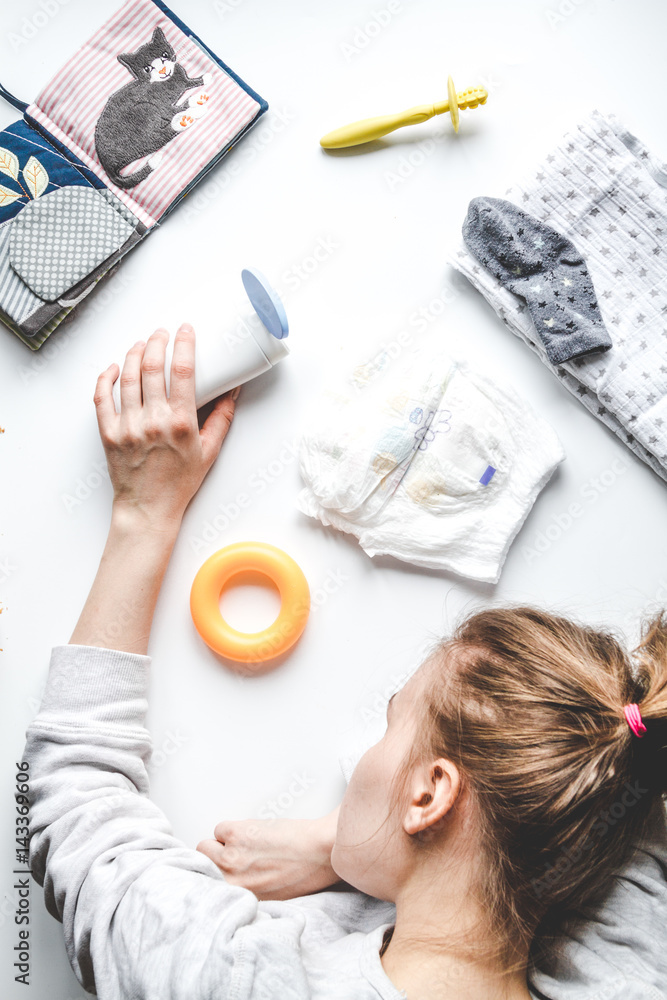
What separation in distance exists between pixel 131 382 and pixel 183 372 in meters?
0.07

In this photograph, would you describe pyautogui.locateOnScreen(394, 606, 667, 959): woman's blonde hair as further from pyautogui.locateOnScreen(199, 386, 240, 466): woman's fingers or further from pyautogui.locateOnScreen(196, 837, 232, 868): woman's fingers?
pyautogui.locateOnScreen(199, 386, 240, 466): woman's fingers

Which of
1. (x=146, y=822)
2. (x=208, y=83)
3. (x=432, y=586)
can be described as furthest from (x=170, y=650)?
(x=208, y=83)

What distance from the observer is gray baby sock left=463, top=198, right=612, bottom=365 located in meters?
0.83

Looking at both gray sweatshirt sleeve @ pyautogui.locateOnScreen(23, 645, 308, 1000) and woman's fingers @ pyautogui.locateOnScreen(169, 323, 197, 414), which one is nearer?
gray sweatshirt sleeve @ pyautogui.locateOnScreen(23, 645, 308, 1000)

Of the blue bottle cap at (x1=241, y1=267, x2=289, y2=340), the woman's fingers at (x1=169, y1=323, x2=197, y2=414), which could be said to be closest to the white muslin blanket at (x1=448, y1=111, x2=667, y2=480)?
the blue bottle cap at (x1=241, y1=267, x2=289, y2=340)

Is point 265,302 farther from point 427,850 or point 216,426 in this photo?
point 427,850

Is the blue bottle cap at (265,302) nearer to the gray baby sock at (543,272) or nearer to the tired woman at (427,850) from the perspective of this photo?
the gray baby sock at (543,272)

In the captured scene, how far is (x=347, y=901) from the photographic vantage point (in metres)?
0.77

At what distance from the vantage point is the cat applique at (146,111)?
33.4 inches

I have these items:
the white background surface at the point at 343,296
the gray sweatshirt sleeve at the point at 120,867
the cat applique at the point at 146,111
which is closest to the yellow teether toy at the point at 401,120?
the white background surface at the point at 343,296

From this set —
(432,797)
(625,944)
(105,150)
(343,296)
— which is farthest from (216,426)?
Result: (625,944)

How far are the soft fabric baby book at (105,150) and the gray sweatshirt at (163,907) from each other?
1.48ft

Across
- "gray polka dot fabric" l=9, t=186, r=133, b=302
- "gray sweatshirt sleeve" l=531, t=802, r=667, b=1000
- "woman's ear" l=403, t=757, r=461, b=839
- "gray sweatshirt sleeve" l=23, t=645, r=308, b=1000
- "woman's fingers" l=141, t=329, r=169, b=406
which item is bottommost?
"gray sweatshirt sleeve" l=531, t=802, r=667, b=1000

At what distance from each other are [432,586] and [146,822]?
1.38 ft
